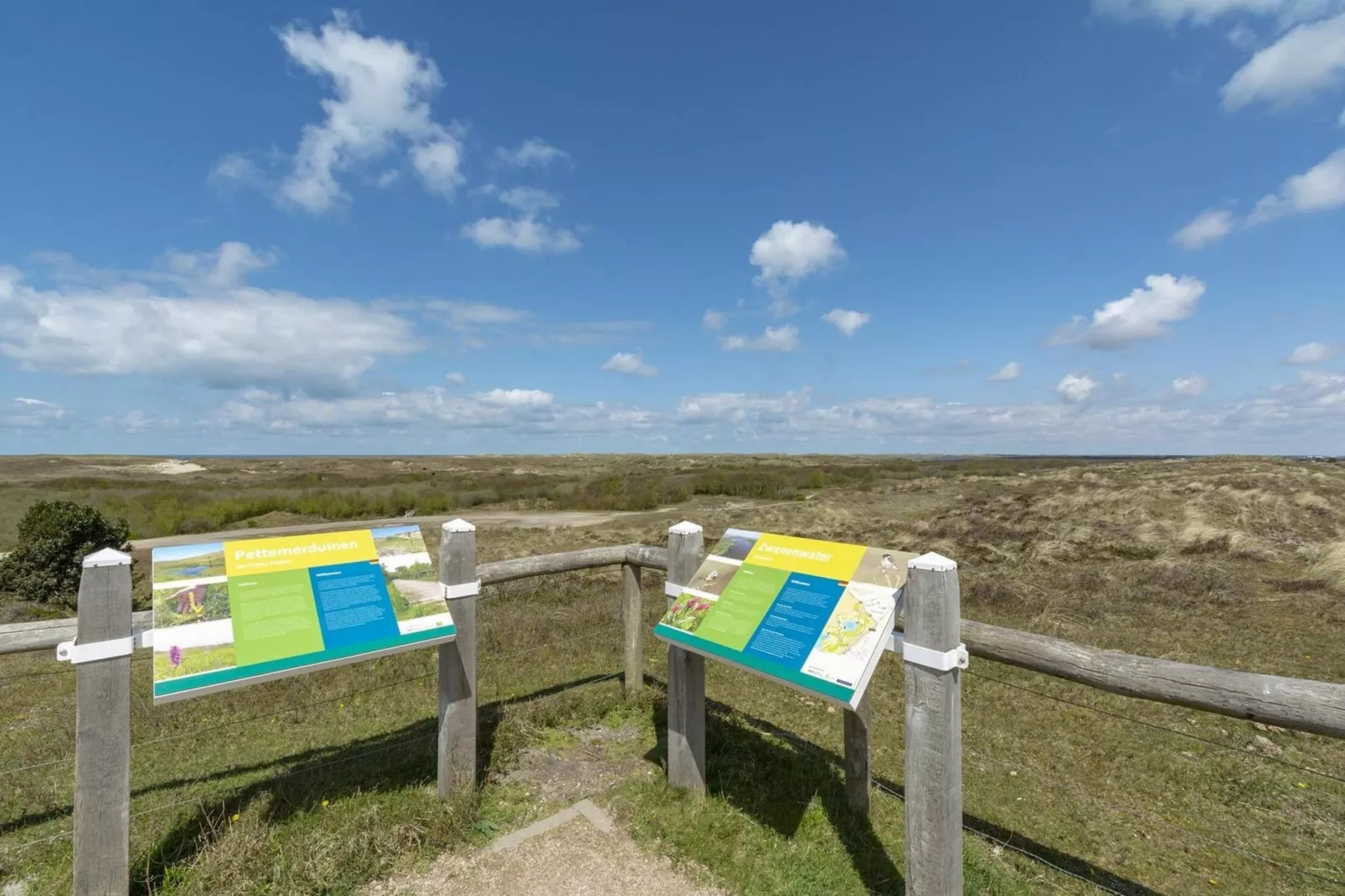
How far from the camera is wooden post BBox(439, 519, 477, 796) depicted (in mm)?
3844

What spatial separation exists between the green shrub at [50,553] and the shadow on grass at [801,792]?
13.2m

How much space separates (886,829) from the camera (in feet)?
12.2

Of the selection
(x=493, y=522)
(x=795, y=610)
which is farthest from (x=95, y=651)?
(x=493, y=522)

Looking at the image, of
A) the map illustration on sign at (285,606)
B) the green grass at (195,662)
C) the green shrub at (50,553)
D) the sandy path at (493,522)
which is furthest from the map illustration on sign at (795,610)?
the sandy path at (493,522)

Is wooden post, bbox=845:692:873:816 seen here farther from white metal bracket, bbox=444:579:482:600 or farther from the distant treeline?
the distant treeline

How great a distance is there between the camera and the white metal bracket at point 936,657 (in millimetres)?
2807

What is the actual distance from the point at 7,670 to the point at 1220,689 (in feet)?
41.0

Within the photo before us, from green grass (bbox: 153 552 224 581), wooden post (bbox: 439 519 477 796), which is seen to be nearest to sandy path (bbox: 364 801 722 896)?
wooden post (bbox: 439 519 477 796)

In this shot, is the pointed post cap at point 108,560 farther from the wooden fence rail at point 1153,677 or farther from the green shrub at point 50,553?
the green shrub at point 50,553

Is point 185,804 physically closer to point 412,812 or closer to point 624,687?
point 412,812

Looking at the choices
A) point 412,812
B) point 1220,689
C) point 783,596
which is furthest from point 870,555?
point 412,812

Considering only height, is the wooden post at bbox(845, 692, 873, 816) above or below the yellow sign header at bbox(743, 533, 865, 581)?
below

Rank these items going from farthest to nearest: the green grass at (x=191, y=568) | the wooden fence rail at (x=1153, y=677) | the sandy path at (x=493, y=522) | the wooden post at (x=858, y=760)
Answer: the sandy path at (x=493, y=522) < the wooden post at (x=858, y=760) < the green grass at (x=191, y=568) < the wooden fence rail at (x=1153, y=677)

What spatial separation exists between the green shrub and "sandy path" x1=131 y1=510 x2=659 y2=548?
36.2 feet
